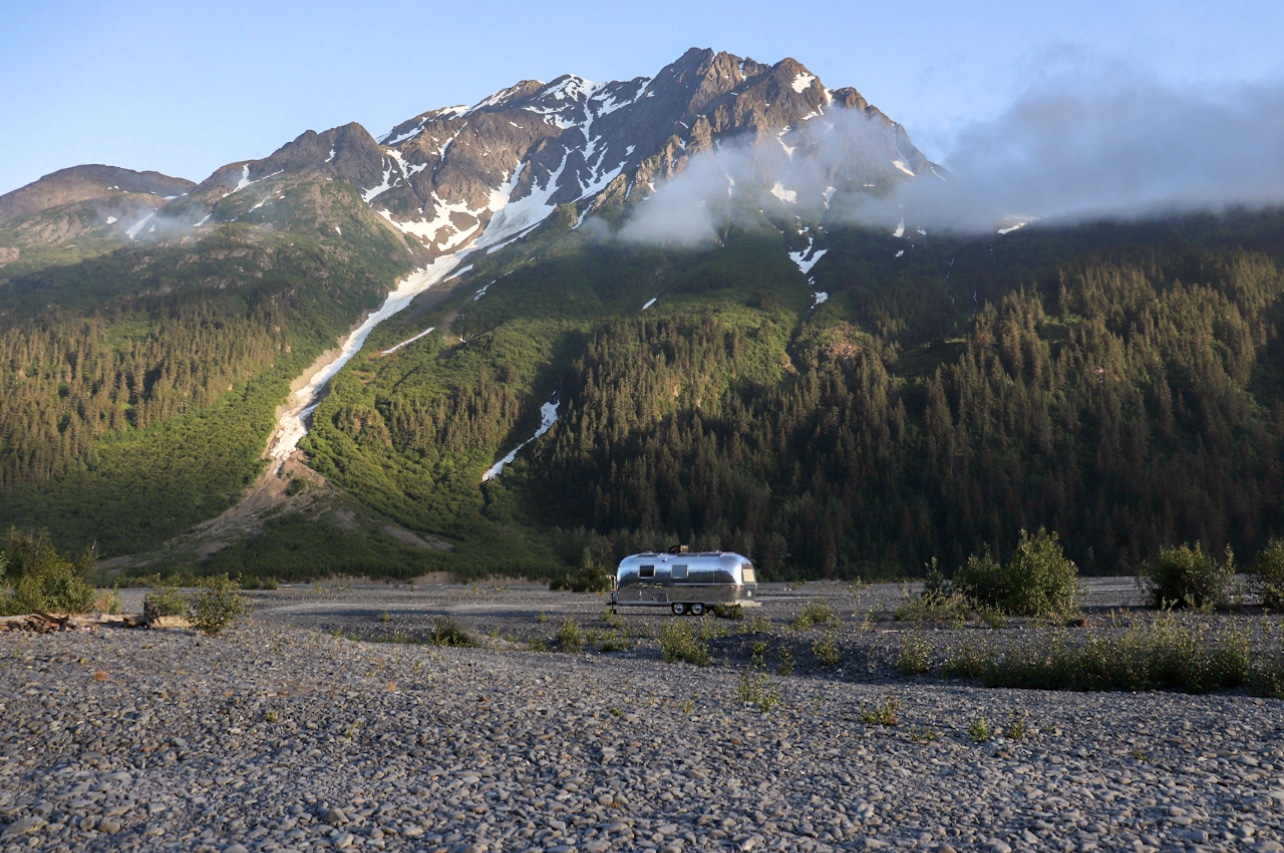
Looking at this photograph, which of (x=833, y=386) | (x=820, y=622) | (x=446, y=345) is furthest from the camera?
(x=446, y=345)

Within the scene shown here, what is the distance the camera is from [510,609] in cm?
4191

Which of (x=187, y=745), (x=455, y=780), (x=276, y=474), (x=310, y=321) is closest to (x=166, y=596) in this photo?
(x=187, y=745)

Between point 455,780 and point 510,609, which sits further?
point 510,609

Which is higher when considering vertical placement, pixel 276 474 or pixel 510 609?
pixel 276 474

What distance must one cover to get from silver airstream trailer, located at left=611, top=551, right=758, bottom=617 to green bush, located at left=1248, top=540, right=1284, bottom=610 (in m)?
18.6

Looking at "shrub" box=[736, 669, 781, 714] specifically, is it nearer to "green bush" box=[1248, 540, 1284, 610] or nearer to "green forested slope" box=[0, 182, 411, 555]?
"green bush" box=[1248, 540, 1284, 610]

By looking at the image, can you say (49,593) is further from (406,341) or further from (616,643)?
(406,341)

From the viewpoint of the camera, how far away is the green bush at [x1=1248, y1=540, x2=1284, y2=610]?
2869cm

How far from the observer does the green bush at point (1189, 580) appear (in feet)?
95.2

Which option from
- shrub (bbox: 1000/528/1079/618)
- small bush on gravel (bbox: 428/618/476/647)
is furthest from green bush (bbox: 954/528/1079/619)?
small bush on gravel (bbox: 428/618/476/647)

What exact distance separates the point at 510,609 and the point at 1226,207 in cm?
20482

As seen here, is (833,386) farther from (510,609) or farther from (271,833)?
(271,833)

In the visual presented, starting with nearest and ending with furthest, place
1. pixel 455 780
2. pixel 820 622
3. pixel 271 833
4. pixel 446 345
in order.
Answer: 1. pixel 271 833
2. pixel 455 780
3. pixel 820 622
4. pixel 446 345

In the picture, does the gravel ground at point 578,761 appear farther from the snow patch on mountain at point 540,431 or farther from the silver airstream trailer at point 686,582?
the snow patch on mountain at point 540,431
